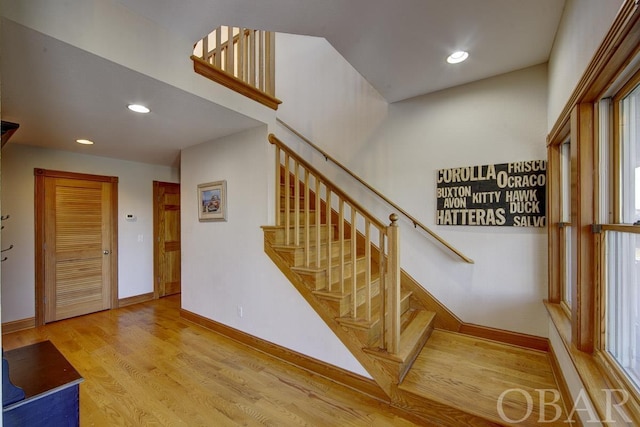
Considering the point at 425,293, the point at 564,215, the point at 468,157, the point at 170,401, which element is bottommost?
the point at 170,401

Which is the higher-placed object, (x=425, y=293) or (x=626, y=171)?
(x=626, y=171)

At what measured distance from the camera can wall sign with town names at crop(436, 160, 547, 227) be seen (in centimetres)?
243

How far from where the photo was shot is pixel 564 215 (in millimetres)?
2250

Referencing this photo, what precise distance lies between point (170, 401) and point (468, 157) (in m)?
3.27

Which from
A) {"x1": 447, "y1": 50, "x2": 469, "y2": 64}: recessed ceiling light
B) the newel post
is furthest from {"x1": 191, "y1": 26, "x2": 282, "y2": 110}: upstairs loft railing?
the newel post

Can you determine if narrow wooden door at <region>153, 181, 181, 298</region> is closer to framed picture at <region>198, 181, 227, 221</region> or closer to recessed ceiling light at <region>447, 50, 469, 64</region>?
framed picture at <region>198, 181, 227, 221</region>

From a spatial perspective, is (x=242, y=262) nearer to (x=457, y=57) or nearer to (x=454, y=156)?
(x=454, y=156)

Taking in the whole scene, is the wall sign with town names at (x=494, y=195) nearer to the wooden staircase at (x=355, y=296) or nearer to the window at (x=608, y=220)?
the window at (x=608, y=220)

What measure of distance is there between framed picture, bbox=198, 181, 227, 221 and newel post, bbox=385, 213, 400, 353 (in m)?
1.95

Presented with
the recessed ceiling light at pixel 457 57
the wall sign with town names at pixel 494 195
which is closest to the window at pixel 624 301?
the wall sign with town names at pixel 494 195

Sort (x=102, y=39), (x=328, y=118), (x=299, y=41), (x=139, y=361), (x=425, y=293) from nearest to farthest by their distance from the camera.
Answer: (x=102, y=39) → (x=139, y=361) → (x=425, y=293) → (x=328, y=118) → (x=299, y=41)

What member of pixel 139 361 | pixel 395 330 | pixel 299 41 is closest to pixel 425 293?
→ pixel 395 330

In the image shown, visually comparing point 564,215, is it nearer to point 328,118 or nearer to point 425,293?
Result: point 425,293

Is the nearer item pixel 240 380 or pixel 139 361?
pixel 240 380
